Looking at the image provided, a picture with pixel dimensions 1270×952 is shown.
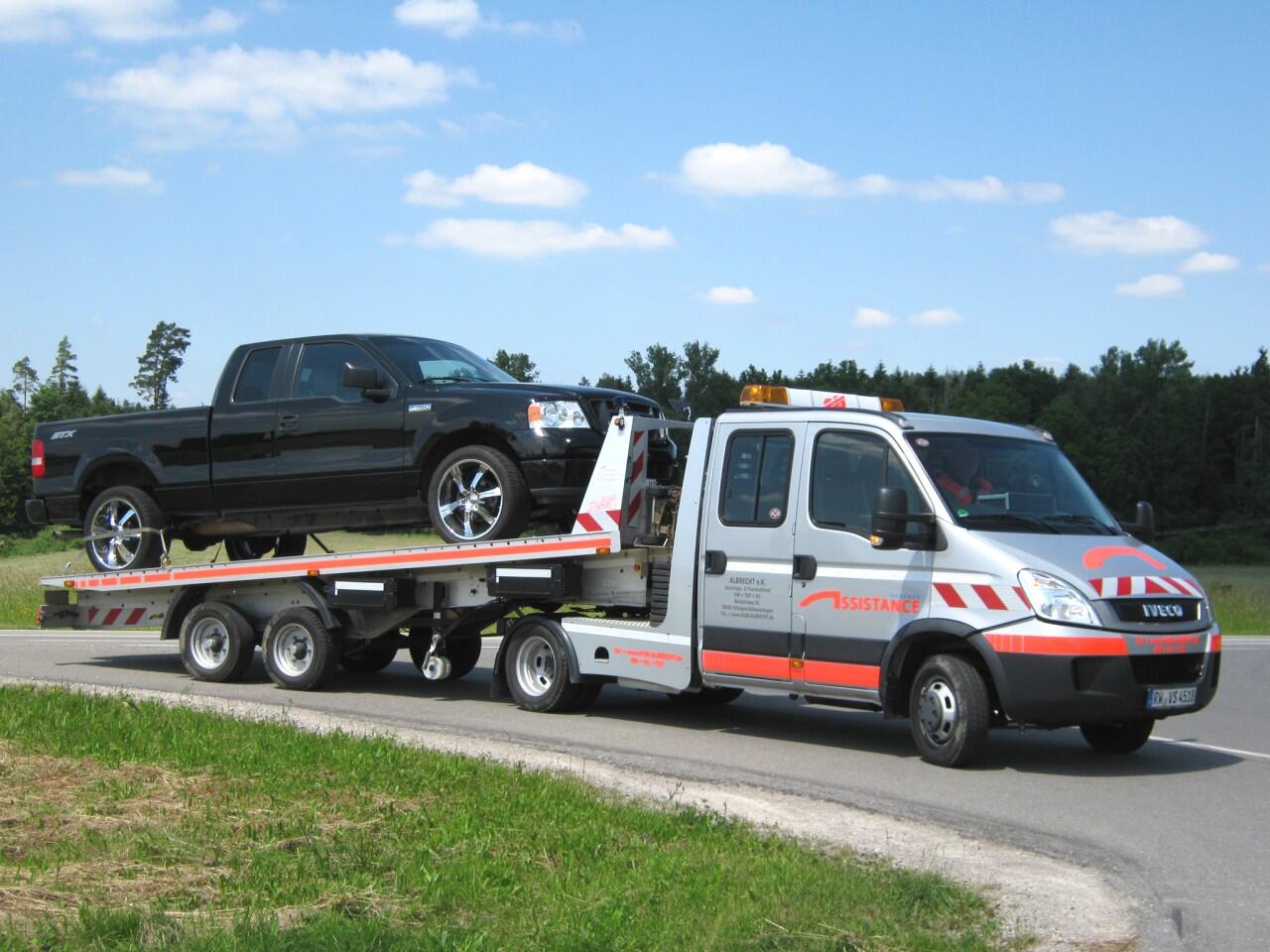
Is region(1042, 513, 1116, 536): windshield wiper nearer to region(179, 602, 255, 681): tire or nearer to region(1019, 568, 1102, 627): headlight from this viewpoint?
region(1019, 568, 1102, 627): headlight

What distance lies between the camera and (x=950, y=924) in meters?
5.54

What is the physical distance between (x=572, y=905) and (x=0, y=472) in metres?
114

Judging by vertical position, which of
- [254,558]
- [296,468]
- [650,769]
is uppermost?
[296,468]

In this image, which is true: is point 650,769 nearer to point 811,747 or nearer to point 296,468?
point 811,747

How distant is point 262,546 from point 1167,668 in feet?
30.2

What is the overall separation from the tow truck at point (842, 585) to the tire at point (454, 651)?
2.54 ft

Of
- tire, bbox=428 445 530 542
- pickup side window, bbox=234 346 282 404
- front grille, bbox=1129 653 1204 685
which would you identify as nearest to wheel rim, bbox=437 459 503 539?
tire, bbox=428 445 530 542

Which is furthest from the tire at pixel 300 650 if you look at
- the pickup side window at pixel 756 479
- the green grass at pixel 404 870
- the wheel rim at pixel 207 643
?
the green grass at pixel 404 870

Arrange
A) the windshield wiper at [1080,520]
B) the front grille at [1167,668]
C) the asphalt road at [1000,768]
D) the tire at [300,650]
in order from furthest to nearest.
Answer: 1. the tire at [300,650]
2. the windshield wiper at [1080,520]
3. the front grille at [1167,668]
4. the asphalt road at [1000,768]

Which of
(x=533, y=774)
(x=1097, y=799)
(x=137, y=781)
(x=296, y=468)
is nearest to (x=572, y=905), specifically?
(x=533, y=774)

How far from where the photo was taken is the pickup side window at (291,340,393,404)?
1257cm

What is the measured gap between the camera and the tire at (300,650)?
43.3 feet

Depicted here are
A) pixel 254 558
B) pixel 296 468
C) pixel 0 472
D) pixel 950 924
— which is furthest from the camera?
pixel 0 472

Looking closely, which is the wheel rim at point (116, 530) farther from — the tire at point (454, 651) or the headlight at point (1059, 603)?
the headlight at point (1059, 603)
